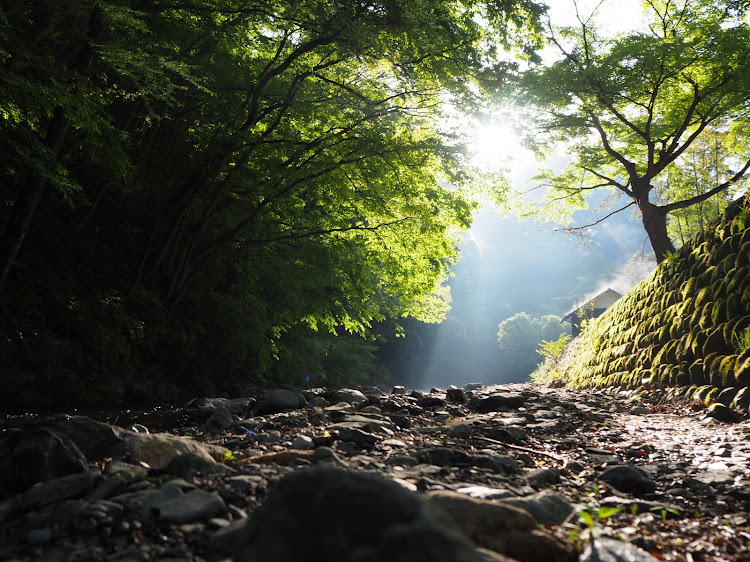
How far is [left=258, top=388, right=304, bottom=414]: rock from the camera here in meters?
7.07

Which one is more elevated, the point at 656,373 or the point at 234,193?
the point at 234,193

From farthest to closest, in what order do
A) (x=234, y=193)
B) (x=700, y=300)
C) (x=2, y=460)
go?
(x=234, y=193) < (x=700, y=300) < (x=2, y=460)

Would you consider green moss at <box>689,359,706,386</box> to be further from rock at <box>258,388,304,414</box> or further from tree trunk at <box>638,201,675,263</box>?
tree trunk at <box>638,201,675,263</box>

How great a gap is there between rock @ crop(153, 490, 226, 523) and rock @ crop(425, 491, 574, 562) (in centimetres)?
106

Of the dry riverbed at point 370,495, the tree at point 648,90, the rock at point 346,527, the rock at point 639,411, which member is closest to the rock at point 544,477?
the dry riverbed at point 370,495

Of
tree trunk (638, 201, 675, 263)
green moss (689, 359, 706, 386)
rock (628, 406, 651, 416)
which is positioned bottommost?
rock (628, 406, 651, 416)

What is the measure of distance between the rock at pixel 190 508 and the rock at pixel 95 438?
4.02ft

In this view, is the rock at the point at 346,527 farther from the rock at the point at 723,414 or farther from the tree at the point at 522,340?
the tree at the point at 522,340

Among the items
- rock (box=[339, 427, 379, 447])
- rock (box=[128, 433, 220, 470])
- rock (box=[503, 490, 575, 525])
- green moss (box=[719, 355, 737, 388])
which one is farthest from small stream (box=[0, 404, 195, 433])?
green moss (box=[719, 355, 737, 388])

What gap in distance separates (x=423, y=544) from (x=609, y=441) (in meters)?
4.43

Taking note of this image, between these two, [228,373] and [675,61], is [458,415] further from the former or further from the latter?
[675,61]

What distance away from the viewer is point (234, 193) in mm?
9789

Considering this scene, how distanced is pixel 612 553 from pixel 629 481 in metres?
1.54

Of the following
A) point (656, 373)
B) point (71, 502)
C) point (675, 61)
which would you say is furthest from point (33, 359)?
point (675, 61)
